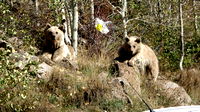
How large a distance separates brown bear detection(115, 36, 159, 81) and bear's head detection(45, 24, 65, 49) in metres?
1.77

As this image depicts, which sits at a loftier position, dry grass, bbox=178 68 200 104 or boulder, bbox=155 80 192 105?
boulder, bbox=155 80 192 105

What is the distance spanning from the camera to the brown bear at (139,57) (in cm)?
902

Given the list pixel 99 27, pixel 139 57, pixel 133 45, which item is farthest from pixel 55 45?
pixel 99 27

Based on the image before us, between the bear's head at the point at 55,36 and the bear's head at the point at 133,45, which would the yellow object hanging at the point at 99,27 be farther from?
the bear's head at the point at 133,45

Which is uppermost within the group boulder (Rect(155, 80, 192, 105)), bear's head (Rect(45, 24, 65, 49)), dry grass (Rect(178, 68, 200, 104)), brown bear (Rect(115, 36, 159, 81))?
bear's head (Rect(45, 24, 65, 49))

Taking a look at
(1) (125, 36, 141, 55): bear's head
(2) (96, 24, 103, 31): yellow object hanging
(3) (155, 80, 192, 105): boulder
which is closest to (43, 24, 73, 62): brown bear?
(1) (125, 36, 141, 55): bear's head

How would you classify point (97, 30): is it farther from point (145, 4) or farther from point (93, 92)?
point (93, 92)

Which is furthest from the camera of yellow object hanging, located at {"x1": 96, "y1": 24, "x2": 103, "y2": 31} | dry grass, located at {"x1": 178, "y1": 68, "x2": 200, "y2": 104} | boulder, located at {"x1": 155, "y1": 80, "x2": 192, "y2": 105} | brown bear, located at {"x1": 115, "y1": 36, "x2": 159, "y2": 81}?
yellow object hanging, located at {"x1": 96, "y1": 24, "x2": 103, "y2": 31}

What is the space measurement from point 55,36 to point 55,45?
0.25 metres

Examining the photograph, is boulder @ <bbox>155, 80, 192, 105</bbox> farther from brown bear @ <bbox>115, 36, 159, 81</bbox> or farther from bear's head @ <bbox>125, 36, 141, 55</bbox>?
bear's head @ <bbox>125, 36, 141, 55</bbox>

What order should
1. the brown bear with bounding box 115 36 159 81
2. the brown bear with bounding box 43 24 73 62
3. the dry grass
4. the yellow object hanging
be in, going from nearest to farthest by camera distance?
the brown bear with bounding box 115 36 159 81 → the dry grass → the brown bear with bounding box 43 24 73 62 → the yellow object hanging

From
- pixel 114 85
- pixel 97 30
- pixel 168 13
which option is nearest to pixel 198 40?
pixel 168 13

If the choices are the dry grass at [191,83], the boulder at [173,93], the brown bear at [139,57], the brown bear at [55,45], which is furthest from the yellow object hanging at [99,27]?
the boulder at [173,93]

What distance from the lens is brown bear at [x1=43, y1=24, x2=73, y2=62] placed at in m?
10.2
